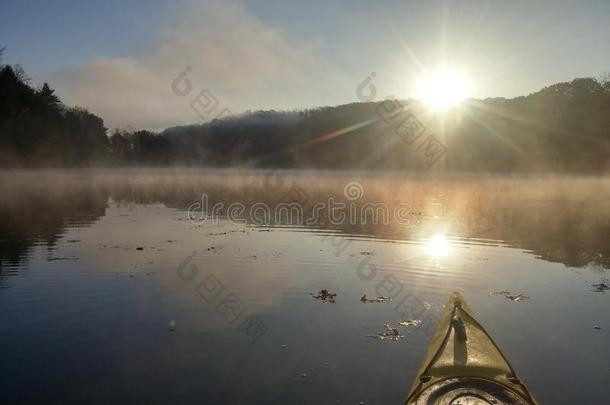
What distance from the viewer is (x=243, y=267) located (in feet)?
70.2

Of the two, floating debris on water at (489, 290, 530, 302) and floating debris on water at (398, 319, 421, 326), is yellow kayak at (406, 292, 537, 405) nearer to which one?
floating debris on water at (398, 319, 421, 326)

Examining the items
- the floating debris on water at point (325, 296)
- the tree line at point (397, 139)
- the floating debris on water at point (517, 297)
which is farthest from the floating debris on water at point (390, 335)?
the tree line at point (397, 139)

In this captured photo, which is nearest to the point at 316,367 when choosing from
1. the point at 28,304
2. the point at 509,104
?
the point at 28,304

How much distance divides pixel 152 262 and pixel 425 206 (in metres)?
33.6

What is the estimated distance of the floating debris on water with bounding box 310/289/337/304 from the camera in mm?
16641

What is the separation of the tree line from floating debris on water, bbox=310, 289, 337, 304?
363 ft

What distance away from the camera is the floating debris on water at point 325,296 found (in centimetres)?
1664
